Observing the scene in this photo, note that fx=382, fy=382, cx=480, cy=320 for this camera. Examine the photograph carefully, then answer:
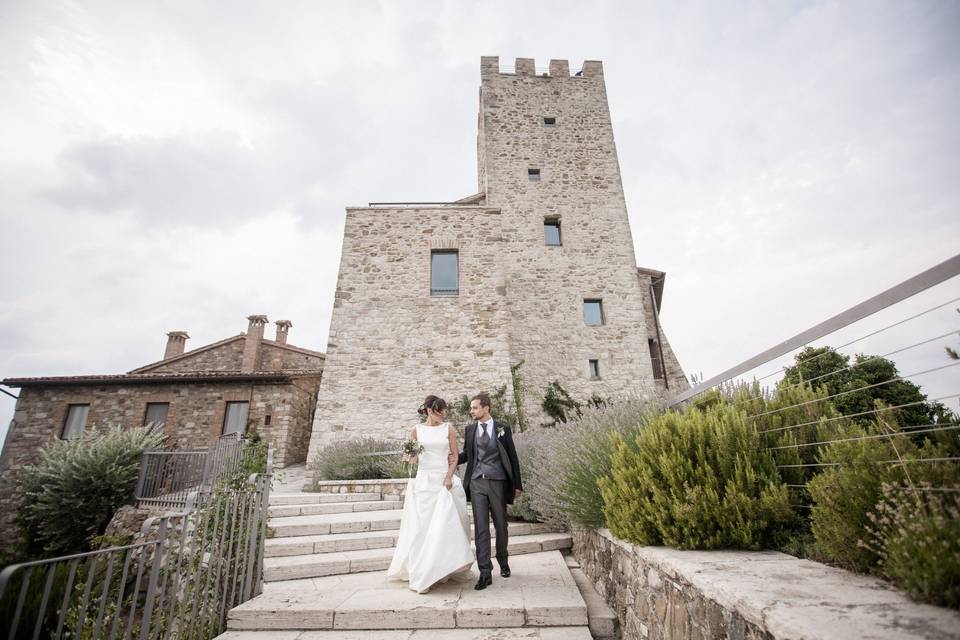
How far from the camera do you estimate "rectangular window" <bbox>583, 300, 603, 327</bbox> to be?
13266 mm

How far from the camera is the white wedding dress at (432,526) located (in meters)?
3.30

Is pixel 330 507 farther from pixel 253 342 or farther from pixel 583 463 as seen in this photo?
pixel 253 342

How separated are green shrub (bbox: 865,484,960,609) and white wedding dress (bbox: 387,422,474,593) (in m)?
2.79

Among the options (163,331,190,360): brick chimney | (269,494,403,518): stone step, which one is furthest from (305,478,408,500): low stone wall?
(163,331,190,360): brick chimney

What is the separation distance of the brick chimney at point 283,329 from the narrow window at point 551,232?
44.4 ft

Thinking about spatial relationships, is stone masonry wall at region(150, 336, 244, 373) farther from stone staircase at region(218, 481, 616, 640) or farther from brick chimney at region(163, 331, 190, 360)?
stone staircase at region(218, 481, 616, 640)

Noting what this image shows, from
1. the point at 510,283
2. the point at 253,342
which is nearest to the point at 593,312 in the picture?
the point at 510,283

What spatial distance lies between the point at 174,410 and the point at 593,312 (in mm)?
15144

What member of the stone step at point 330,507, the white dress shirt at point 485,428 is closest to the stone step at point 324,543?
the stone step at point 330,507

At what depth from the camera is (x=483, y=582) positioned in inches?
130

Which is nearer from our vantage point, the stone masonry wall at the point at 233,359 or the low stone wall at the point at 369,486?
the low stone wall at the point at 369,486

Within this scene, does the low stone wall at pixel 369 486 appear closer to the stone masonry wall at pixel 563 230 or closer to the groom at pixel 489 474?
the groom at pixel 489 474

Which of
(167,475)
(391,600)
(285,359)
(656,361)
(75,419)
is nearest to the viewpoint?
(391,600)

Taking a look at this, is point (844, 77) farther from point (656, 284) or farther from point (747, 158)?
point (656, 284)
